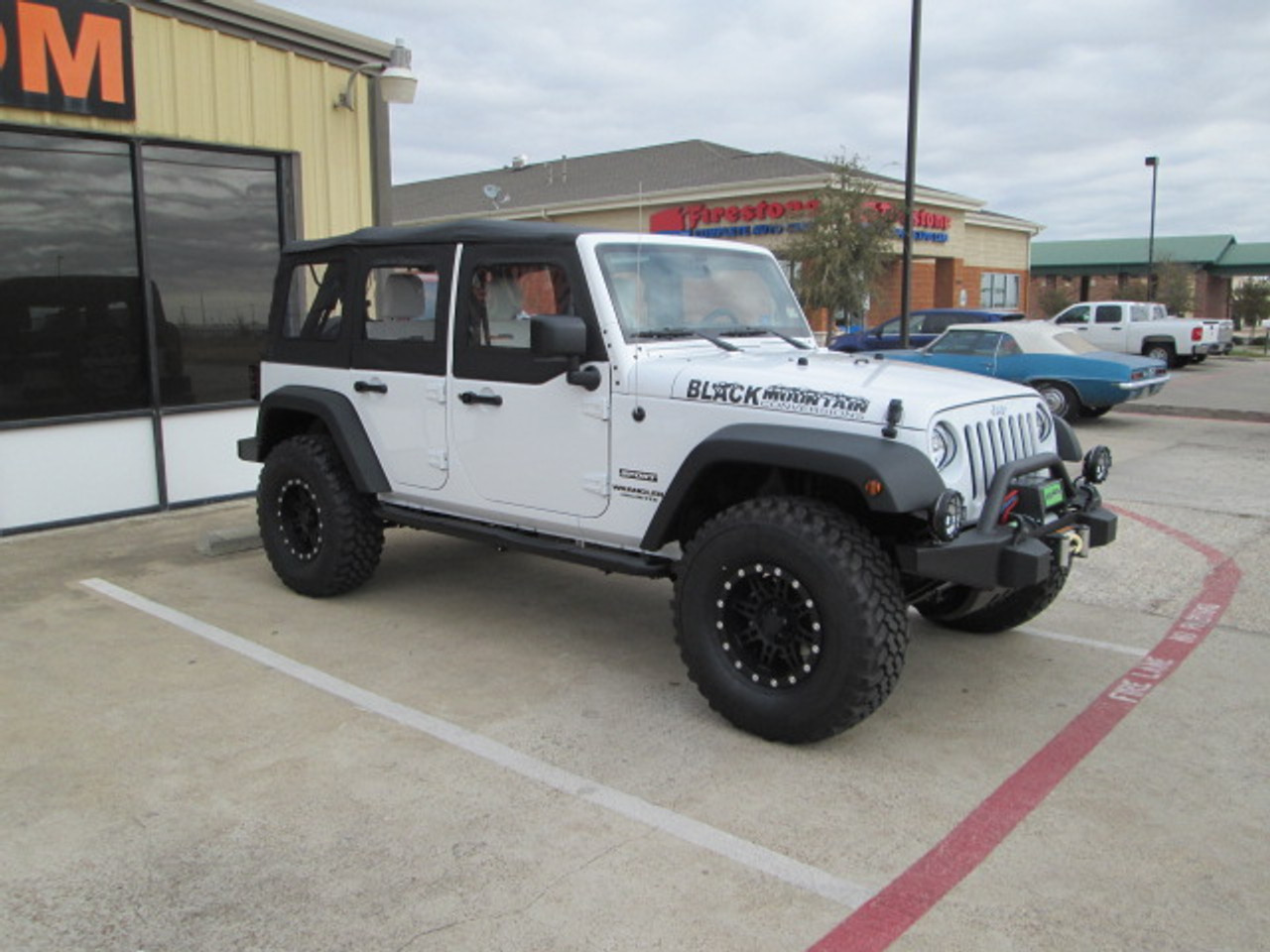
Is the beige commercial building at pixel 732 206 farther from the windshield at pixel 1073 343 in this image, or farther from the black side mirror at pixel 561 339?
the black side mirror at pixel 561 339

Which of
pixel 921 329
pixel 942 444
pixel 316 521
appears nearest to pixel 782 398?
pixel 942 444

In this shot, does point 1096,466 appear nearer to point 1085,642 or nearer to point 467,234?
point 1085,642

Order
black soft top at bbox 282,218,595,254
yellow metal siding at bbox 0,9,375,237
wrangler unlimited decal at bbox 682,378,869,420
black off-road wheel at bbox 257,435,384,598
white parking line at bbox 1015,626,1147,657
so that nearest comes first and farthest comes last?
wrangler unlimited decal at bbox 682,378,869,420, black soft top at bbox 282,218,595,254, white parking line at bbox 1015,626,1147,657, black off-road wheel at bbox 257,435,384,598, yellow metal siding at bbox 0,9,375,237

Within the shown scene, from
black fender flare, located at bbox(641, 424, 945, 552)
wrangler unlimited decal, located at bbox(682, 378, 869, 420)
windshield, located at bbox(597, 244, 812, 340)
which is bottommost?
black fender flare, located at bbox(641, 424, 945, 552)

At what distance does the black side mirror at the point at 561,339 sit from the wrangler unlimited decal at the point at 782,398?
49 centimetres

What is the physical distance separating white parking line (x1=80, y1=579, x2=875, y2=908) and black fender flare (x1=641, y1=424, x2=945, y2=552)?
3.71ft

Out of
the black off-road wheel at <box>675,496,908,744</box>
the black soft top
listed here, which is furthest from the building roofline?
the black off-road wheel at <box>675,496,908,744</box>

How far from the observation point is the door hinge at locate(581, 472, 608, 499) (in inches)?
183

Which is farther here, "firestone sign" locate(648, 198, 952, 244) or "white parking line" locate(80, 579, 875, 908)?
"firestone sign" locate(648, 198, 952, 244)

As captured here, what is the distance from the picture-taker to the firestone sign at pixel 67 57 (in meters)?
7.03

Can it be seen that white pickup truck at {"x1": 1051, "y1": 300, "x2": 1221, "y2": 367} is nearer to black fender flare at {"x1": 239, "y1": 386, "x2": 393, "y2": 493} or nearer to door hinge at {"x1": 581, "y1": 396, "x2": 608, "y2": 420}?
black fender flare at {"x1": 239, "y1": 386, "x2": 393, "y2": 493}

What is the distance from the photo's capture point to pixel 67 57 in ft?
23.9

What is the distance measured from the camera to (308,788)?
12.2ft

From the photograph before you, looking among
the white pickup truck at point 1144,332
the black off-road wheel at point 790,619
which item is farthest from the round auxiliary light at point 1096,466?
the white pickup truck at point 1144,332
